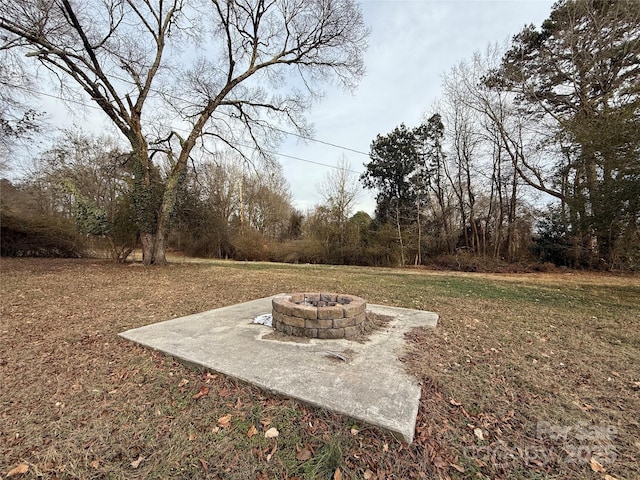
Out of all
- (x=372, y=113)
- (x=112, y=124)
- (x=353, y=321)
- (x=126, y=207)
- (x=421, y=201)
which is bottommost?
(x=353, y=321)

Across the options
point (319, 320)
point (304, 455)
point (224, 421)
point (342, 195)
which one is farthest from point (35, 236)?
point (304, 455)

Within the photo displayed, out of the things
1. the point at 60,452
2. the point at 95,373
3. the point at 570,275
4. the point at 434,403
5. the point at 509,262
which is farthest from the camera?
the point at 509,262

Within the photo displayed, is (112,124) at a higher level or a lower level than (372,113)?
lower

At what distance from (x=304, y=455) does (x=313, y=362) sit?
3.03 feet

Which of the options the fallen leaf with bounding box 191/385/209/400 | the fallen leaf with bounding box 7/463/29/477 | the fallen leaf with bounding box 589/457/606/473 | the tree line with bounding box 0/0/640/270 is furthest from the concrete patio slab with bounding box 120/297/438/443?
the tree line with bounding box 0/0/640/270

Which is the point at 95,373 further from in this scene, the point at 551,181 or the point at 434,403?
the point at 551,181

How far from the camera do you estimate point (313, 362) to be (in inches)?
97.4

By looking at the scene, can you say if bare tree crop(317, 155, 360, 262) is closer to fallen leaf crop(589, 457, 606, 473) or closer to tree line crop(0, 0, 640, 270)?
tree line crop(0, 0, 640, 270)

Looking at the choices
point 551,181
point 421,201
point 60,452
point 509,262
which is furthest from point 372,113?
point 60,452

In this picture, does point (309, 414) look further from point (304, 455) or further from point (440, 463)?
point (440, 463)

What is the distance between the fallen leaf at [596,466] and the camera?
147 cm

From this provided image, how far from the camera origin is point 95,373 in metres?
2.33

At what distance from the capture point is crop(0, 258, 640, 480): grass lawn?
1.48m

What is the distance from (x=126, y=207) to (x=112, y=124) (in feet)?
8.92
